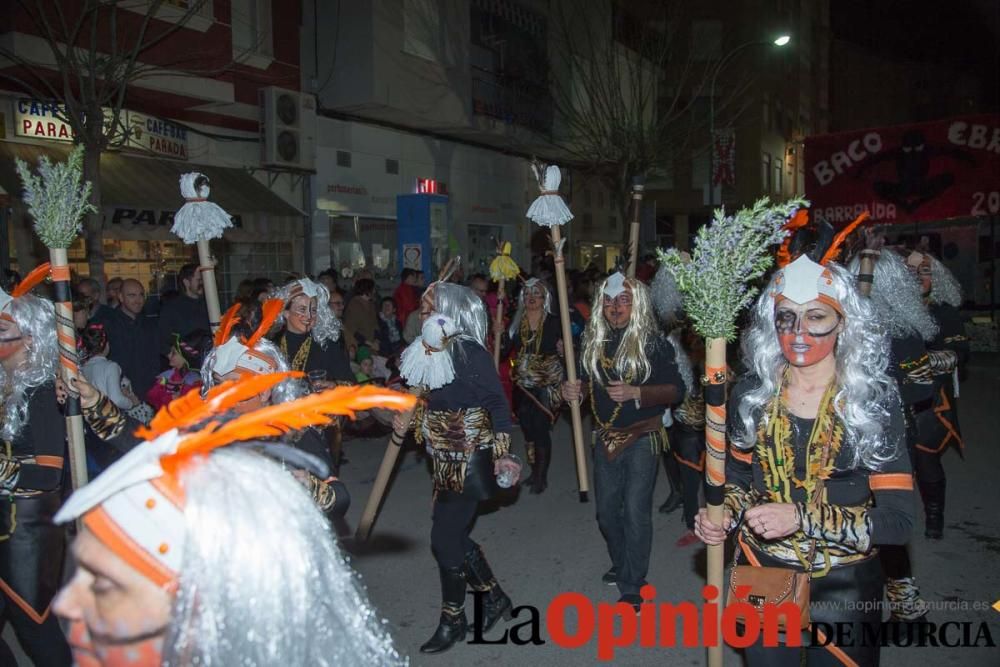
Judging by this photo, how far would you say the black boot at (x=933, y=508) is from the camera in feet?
17.3

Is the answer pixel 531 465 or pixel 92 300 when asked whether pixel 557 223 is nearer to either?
pixel 531 465

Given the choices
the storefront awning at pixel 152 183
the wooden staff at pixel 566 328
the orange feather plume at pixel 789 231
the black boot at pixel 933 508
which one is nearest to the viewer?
the orange feather plume at pixel 789 231

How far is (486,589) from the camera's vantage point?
440 cm

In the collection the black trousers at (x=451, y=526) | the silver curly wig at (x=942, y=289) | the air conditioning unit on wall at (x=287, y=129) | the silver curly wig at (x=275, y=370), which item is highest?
the air conditioning unit on wall at (x=287, y=129)

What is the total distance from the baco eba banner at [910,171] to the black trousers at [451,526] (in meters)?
11.8

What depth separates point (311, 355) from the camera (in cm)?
512

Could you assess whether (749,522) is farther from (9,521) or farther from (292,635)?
(9,521)

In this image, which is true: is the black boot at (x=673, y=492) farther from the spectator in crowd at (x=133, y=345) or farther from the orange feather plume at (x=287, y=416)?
the orange feather plume at (x=287, y=416)

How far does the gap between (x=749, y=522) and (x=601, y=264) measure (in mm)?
25285

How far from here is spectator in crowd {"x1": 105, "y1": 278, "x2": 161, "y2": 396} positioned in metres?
6.71

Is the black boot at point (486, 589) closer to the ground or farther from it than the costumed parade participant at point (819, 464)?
closer to the ground

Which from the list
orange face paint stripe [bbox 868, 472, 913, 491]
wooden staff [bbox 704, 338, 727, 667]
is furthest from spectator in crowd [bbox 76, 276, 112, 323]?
orange face paint stripe [bbox 868, 472, 913, 491]

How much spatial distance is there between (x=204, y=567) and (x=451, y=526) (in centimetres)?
286

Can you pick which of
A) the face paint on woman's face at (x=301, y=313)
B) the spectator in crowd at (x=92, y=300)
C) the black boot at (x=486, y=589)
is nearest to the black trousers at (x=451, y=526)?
the black boot at (x=486, y=589)
